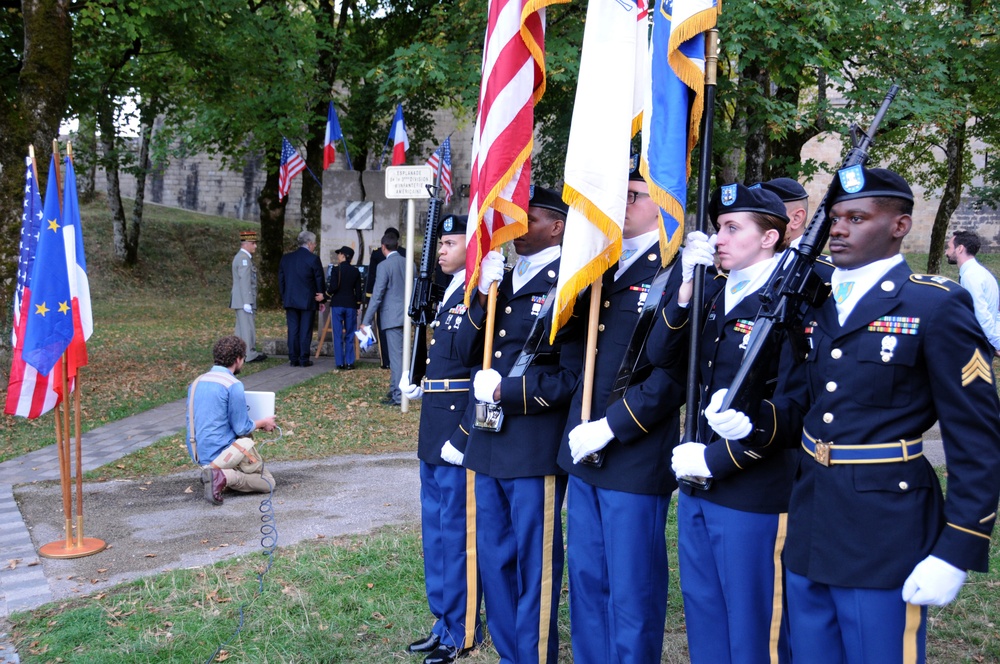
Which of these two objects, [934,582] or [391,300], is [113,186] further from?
[934,582]

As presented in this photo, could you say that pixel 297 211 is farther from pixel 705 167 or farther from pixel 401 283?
pixel 705 167

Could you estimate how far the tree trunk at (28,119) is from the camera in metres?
11.6

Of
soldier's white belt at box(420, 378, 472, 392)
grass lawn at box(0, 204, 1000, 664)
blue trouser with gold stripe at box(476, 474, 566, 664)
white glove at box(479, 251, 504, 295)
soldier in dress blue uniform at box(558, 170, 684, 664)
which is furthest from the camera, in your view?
soldier's white belt at box(420, 378, 472, 392)

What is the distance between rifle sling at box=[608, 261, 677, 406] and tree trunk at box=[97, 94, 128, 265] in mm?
21745

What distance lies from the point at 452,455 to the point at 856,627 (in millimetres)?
2112

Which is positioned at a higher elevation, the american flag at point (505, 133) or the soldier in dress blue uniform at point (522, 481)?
the american flag at point (505, 133)

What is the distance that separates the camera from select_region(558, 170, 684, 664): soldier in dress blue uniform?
3.52 metres

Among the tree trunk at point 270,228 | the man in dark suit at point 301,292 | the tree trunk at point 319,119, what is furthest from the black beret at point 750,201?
the tree trunk at point 270,228

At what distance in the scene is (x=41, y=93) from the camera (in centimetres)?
1173

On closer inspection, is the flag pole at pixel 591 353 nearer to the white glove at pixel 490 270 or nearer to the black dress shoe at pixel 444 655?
the white glove at pixel 490 270

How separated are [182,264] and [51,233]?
1002 inches

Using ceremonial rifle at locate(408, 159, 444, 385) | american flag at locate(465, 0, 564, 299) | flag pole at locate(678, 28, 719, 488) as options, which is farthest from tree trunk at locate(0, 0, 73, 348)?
flag pole at locate(678, 28, 719, 488)

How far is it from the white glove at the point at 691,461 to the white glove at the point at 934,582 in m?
0.77

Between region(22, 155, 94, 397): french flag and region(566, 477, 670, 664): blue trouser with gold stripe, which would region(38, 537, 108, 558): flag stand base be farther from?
region(566, 477, 670, 664): blue trouser with gold stripe
